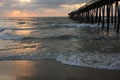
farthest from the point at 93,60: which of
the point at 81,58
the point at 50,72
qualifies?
the point at 50,72

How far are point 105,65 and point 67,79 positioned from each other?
6.83 feet

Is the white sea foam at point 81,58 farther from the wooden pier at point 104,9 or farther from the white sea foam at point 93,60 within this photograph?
the wooden pier at point 104,9

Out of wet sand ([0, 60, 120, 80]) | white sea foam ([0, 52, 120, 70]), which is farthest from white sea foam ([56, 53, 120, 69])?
wet sand ([0, 60, 120, 80])

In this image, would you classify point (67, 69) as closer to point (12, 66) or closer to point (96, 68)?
point (96, 68)

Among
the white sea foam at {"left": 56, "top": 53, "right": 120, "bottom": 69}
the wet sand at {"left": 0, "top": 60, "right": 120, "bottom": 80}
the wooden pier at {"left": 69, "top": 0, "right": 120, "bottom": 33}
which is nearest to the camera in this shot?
the wet sand at {"left": 0, "top": 60, "right": 120, "bottom": 80}

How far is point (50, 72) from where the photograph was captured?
901cm

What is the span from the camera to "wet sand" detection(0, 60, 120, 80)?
834cm

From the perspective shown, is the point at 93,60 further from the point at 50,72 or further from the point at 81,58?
the point at 50,72

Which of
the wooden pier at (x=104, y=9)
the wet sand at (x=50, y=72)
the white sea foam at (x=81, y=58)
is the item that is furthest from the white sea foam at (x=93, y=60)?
the wooden pier at (x=104, y=9)

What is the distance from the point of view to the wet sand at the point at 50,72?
8.34 meters

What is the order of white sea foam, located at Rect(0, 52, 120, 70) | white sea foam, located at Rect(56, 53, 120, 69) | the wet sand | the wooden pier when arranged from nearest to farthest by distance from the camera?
the wet sand, white sea foam, located at Rect(56, 53, 120, 69), white sea foam, located at Rect(0, 52, 120, 70), the wooden pier

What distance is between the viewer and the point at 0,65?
10.2 m

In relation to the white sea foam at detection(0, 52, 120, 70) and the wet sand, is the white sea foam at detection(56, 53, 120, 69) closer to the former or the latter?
the white sea foam at detection(0, 52, 120, 70)

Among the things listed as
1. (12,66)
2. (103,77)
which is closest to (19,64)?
(12,66)
